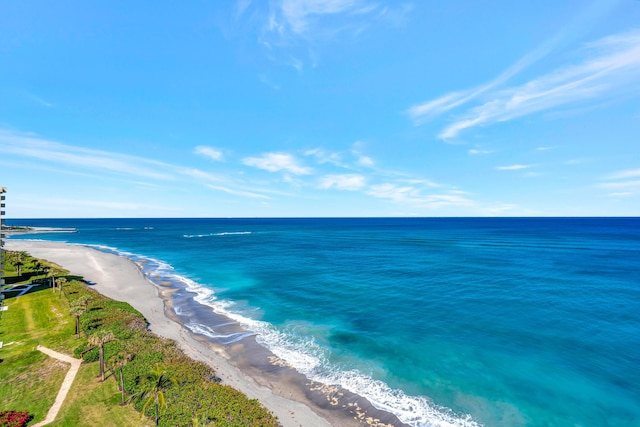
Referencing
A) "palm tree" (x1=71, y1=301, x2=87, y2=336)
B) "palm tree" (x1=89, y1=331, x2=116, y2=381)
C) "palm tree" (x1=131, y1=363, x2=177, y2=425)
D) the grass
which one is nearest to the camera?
"palm tree" (x1=131, y1=363, x2=177, y2=425)

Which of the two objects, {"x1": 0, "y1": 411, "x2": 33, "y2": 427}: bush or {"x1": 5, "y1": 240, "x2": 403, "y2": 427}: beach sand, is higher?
{"x1": 0, "y1": 411, "x2": 33, "y2": 427}: bush

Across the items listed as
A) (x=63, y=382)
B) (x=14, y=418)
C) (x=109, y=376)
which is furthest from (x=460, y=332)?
(x=14, y=418)

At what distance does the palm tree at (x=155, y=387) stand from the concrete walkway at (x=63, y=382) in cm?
590

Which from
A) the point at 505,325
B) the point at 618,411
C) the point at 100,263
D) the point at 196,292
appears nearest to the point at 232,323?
the point at 196,292

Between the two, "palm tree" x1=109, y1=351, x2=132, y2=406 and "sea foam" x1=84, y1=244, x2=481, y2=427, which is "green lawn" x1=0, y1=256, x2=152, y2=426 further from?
"sea foam" x1=84, y1=244, x2=481, y2=427

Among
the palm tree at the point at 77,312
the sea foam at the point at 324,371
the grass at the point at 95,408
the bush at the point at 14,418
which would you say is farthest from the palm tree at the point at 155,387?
the palm tree at the point at 77,312

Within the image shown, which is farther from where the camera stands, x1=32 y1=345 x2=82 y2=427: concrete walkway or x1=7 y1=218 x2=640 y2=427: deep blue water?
x1=7 y1=218 x2=640 y2=427: deep blue water

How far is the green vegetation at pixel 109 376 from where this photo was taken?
23.2 m

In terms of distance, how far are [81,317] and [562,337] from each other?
66.8 metres

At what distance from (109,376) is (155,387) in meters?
10.1

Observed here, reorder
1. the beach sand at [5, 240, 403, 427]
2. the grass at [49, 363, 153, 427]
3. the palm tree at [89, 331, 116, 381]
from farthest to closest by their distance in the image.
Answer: the palm tree at [89, 331, 116, 381] < the beach sand at [5, 240, 403, 427] < the grass at [49, 363, 153, 427]

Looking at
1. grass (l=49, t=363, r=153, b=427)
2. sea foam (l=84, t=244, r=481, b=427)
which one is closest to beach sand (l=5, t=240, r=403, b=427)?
sea foam (l=84, t=244, r=481, b=427)

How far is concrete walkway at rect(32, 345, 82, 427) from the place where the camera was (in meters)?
23.6

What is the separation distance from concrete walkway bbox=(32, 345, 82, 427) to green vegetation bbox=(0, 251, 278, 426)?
0.42m
